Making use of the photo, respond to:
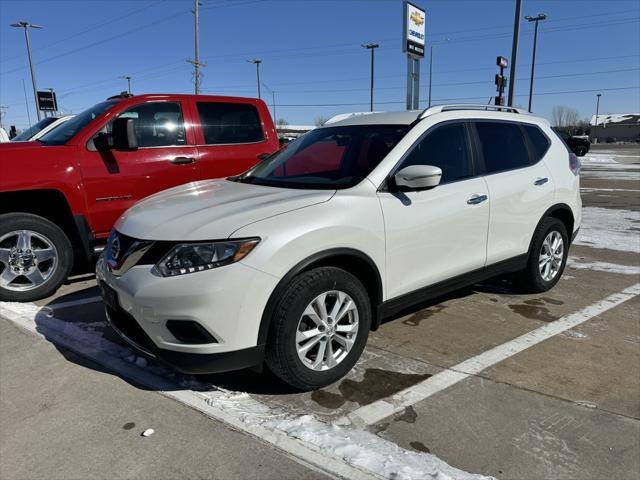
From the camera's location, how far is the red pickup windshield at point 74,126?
5207mm

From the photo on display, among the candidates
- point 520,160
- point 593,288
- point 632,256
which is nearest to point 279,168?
point 520,160

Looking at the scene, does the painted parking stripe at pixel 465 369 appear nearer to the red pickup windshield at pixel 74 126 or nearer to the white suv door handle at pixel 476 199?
the white suv door handle at pixel 476 199

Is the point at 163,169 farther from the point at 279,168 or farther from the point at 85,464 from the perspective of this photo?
the point at 85,464

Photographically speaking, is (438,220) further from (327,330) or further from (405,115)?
(327,330)

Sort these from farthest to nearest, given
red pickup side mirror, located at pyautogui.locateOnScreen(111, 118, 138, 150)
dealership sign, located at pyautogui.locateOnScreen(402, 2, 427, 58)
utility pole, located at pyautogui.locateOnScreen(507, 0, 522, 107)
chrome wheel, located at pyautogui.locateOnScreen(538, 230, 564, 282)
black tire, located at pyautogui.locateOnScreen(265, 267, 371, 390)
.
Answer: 1. utility pole, located at pyautogui.locateOnScreen(507, 0, 522, 107)
2. dealership sign, located at pyautogui.locateOnScreen(402, 2, 427, 58)
3. red pickup side mirror, located at pyautogui.locateOnScreen(111, 118, 138, 150)
4. chrome wheel, located at pyautogui.locateOnScreen(538, 230, 564, 282)
5. black tire, located at pyautogui.locateOnScreen(265, 267, 371, 390)

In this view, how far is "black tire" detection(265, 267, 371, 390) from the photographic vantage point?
284 cm

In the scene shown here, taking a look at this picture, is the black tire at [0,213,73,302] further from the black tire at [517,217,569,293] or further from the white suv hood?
the black tire at [517,217,569,293]

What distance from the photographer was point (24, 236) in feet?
15.5

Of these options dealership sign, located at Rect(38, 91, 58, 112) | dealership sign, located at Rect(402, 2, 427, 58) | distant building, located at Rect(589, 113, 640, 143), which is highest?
dealership sign, located at Rect(402, 2, 427, 58)

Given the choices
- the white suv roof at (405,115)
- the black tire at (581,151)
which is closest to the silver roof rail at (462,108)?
the white suv roof at (405,115)

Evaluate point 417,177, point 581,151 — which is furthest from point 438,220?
point 581,151

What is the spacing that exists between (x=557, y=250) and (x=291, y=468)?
3.75 metres

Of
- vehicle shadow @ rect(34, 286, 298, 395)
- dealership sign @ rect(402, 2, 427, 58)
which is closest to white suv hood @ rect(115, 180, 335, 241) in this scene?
vehicle shadow @ rect(34, 286, 298, 395)

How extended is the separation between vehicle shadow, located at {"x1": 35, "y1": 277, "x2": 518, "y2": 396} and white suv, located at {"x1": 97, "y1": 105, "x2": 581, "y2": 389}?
0.34m
